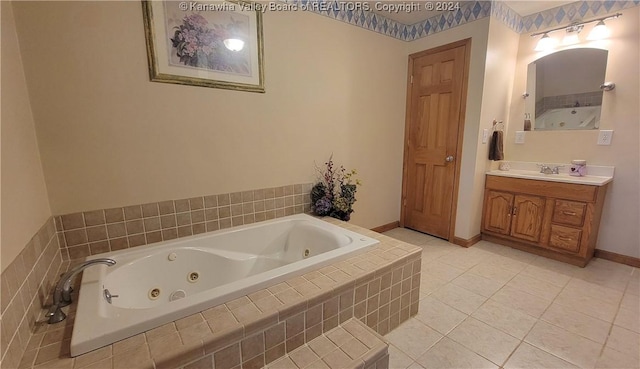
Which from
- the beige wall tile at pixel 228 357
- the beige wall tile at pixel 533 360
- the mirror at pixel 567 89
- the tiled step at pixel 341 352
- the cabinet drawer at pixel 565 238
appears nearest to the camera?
the beige wall tile at pixel 228 357

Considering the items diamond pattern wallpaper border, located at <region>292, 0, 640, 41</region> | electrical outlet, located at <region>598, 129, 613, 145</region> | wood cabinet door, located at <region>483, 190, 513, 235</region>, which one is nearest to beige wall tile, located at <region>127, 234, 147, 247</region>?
diamond pattern wallpaper border, located at <region>292, 0, 640, 41</region>

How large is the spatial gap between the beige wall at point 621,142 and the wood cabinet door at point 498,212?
67cm

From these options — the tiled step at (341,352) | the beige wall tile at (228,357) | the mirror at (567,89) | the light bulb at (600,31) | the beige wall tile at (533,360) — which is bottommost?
the beige wall tile at (533,360)

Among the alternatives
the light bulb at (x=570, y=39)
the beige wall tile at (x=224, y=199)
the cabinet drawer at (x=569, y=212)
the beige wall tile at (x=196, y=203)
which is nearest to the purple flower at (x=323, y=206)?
the beige wall tile at (x=224, y=199)

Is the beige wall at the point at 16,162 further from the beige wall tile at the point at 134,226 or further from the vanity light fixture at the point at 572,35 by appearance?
the vanity light fixture at the point at 572,35

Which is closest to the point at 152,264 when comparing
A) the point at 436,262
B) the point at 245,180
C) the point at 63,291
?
the point at 63,291

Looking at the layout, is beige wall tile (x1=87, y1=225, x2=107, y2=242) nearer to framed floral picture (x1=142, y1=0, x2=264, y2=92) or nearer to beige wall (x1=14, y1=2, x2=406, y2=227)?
beige wall (x1=14, y1=2, x2=406, y2=227)

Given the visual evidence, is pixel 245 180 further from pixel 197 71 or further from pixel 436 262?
pixel 436 262

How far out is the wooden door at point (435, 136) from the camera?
2689 mm

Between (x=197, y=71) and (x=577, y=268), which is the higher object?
(x=197, y=71)

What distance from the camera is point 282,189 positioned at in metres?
2.23

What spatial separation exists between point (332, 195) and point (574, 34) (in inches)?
106

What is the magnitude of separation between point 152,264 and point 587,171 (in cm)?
364

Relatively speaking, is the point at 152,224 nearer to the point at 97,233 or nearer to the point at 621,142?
the point at 97,233
